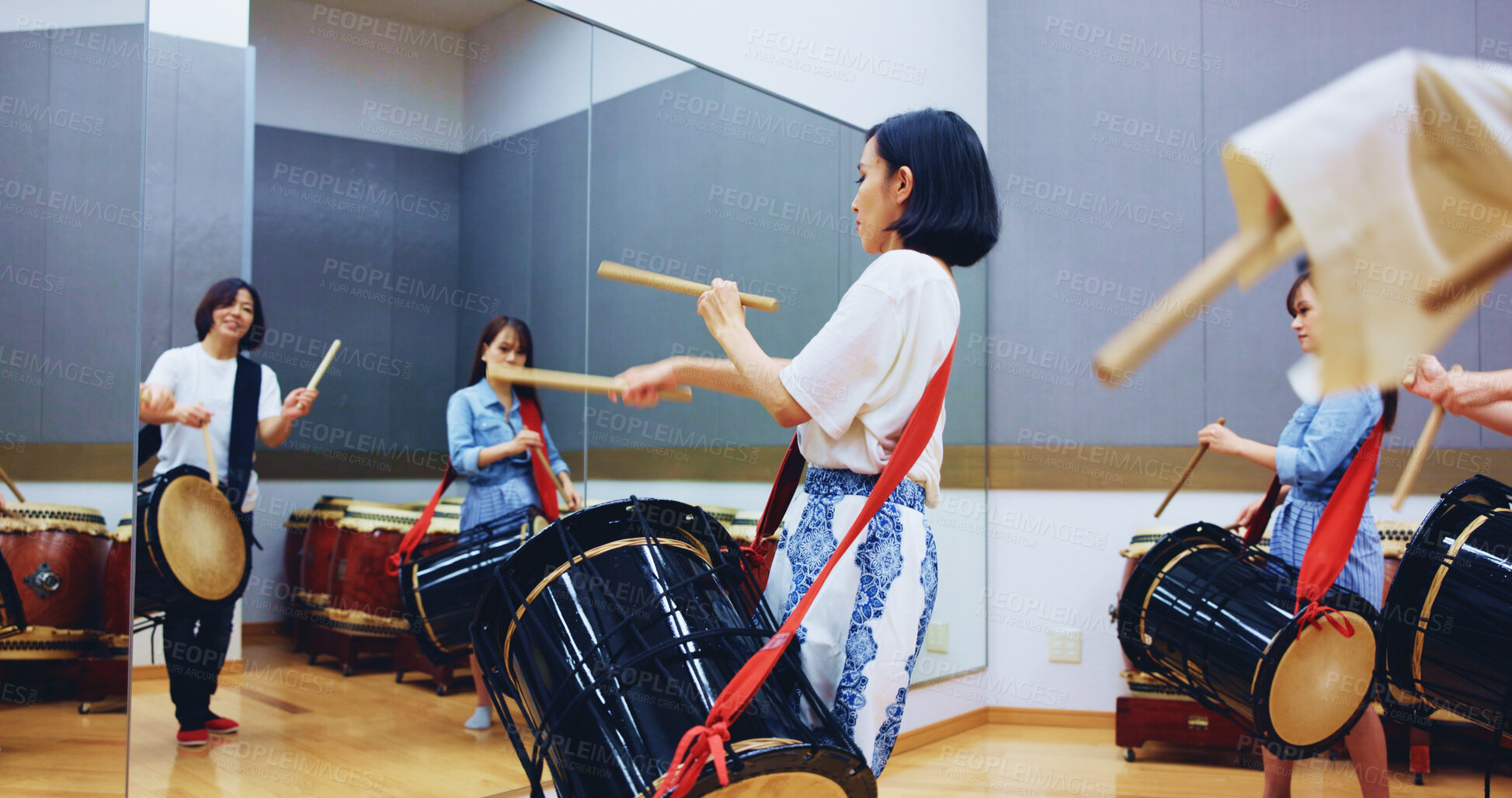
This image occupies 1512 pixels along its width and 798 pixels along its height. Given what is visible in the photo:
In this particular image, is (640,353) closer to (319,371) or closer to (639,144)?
(639,144)

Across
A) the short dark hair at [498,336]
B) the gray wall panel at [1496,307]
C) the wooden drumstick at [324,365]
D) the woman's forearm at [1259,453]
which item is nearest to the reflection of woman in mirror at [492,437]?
the short dark hair at [498,336]

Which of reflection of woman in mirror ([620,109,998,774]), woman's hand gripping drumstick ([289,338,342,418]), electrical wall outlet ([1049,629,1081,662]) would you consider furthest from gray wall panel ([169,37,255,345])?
electrical wall outlet ([1049,629,1081,662])

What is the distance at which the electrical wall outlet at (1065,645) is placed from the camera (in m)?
3.99

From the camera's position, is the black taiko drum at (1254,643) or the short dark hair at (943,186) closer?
the short dark hair at (943,186)

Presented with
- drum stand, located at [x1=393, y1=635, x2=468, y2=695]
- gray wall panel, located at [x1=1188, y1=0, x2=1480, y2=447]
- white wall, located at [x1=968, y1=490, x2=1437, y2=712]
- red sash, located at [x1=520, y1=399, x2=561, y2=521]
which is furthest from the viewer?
white wall, located at [x1=968, y1=490, x2=1437, y2=712]

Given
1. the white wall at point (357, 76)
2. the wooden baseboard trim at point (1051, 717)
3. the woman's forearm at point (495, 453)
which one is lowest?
the wooden baseboard trim at point (1051, 717)

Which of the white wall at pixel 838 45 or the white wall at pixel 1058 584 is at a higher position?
the white wall at pixel 838 45

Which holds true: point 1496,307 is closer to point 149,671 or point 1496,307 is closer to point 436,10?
point 436,10

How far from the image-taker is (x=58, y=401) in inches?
78.2

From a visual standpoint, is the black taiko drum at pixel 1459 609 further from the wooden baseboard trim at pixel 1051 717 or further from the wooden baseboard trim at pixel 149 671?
the wooden baseboard trim at pixel 149 671

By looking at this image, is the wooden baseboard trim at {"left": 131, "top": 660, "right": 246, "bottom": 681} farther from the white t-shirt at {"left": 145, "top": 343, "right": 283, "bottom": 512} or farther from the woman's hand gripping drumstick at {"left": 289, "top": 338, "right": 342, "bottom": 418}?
the woman's hand gripping drumstick at {"left": 289, "top": 338, "right": 342, "bottom": 418}

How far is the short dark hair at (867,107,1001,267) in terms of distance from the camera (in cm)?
129

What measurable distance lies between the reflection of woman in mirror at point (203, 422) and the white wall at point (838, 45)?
116 centimetres

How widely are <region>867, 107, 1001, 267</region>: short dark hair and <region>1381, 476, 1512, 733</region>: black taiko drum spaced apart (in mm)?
1490
